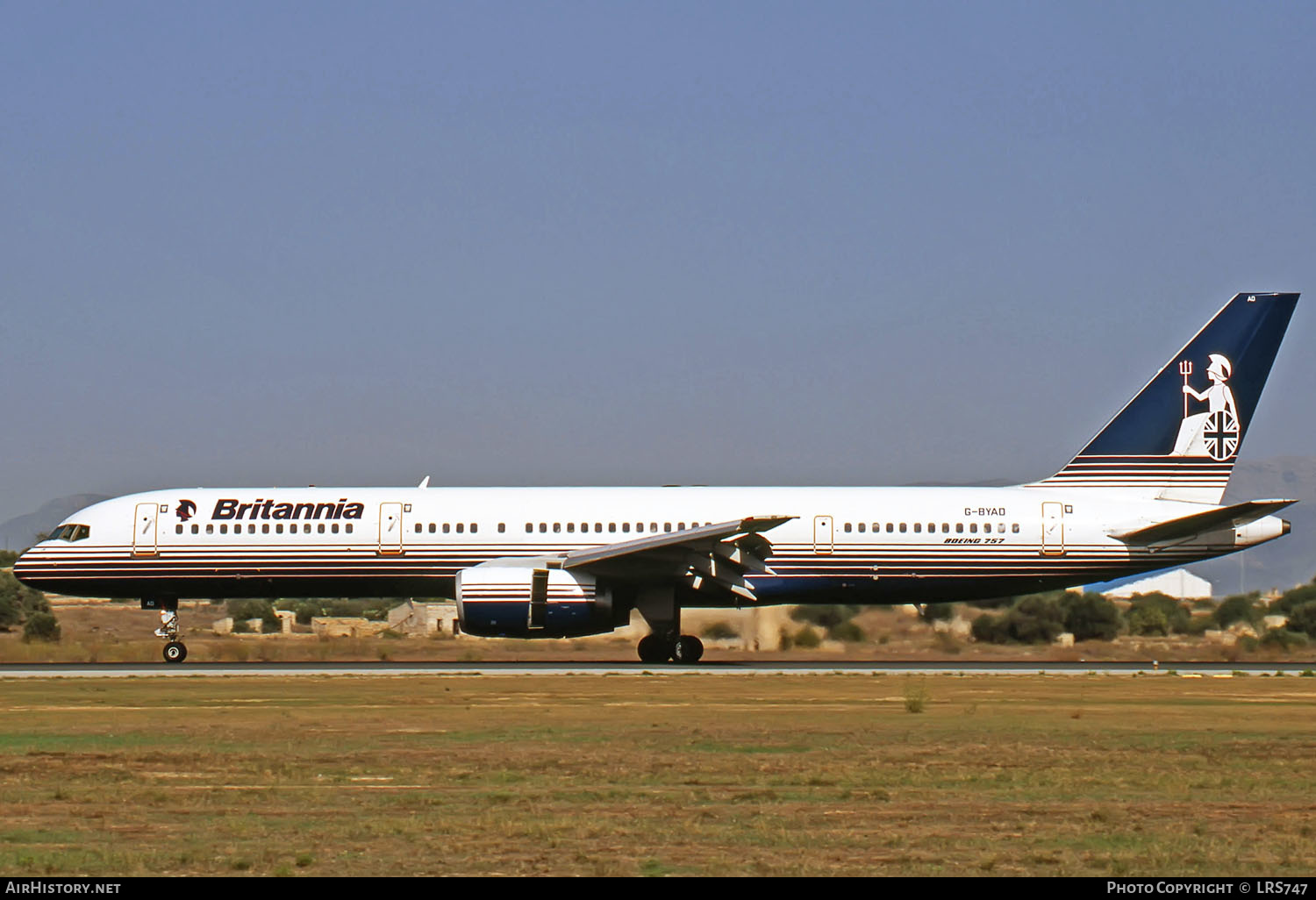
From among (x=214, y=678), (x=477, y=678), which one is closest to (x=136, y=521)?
(x=214, y=678)

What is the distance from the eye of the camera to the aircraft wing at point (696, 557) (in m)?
30.9

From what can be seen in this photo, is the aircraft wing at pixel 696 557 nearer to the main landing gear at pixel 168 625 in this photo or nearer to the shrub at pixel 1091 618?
the main landing gear at pixel 168 625

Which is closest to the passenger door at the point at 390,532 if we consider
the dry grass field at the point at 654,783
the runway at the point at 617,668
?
the runway at the point at 617,668

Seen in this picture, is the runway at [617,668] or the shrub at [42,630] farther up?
the shrub at [42,630]

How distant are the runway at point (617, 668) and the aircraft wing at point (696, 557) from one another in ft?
5.77

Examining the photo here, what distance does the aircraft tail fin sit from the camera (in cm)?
3494

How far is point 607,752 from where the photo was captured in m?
16.2

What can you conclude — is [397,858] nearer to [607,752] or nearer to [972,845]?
[972,845]

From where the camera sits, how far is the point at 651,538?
105 ft

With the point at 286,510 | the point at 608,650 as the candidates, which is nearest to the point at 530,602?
the point at 286,510

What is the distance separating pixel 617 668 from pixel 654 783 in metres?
17.4

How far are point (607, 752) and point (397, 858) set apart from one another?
21.1 ft

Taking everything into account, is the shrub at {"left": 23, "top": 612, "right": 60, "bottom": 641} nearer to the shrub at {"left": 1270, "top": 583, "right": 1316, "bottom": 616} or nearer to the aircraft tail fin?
the aircraft tail fin

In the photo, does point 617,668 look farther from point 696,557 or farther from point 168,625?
point 168,625
